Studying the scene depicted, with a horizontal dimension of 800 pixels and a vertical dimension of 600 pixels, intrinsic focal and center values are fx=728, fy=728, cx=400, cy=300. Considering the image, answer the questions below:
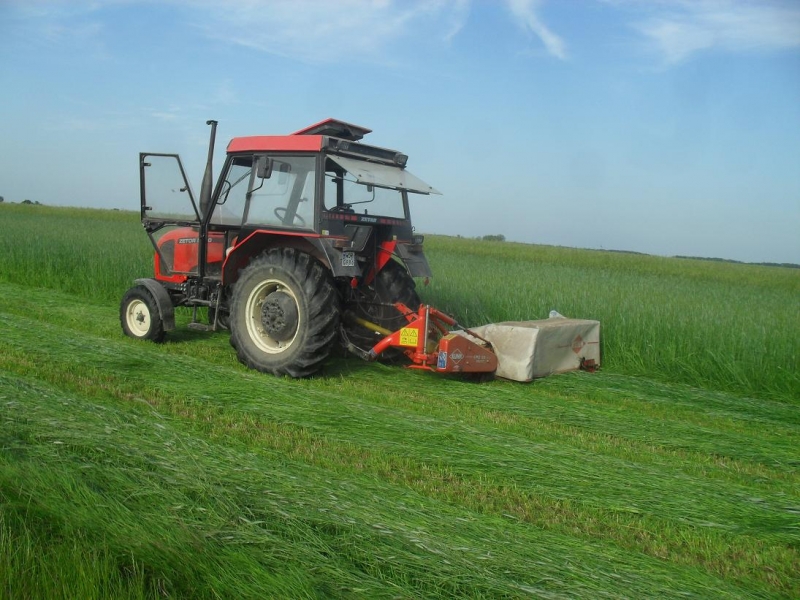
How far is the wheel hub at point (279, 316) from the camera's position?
610 cm

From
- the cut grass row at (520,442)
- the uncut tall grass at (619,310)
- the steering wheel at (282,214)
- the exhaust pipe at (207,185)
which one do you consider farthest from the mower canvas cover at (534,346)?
the exhaust pipe at (207,185)

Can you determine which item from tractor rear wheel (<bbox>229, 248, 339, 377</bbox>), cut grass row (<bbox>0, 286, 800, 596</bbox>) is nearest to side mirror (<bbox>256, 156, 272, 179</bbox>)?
tractor rear wheel (<bbox>229, 248, 339, 377</bbox>)

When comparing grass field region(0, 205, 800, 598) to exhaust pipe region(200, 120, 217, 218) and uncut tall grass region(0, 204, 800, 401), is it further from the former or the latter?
exhaust pipe region(200, 120, 217, 218)

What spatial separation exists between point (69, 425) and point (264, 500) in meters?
1.31

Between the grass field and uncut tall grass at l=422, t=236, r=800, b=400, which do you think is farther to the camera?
uncut tall grass at l=422, t=236, r=800, b=400

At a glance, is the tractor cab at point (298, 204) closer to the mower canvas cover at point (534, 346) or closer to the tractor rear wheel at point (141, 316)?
the tractor rear wheel at point (141, 316)

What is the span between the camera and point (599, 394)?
631 cm

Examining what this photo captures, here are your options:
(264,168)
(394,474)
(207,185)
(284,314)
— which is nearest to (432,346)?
(284,314)

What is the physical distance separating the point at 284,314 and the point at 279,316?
6 centimetres

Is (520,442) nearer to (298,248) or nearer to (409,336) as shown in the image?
(409,336)

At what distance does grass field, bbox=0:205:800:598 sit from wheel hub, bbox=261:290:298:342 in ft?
1.47

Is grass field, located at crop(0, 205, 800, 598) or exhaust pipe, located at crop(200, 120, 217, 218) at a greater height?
exhaust pipe, located at crop(200, 120, 217, 218)

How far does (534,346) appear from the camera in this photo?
6.38m

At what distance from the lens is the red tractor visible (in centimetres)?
600
